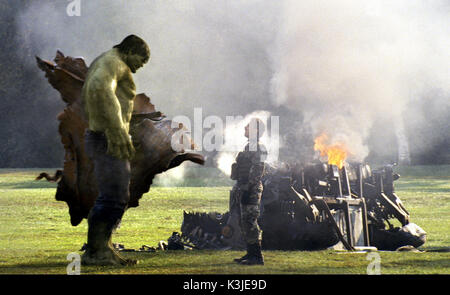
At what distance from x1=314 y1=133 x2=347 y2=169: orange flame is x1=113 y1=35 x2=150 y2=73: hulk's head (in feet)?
21.1

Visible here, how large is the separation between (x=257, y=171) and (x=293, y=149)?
4437 mm

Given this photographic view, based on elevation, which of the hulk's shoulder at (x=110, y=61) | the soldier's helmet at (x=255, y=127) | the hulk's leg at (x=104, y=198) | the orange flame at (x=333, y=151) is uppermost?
the hulk's shoulder at (x=110, y=61)

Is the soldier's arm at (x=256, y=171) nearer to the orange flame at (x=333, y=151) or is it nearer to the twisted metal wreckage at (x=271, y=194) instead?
the twisted metal wreckage at (x=271, y=194)

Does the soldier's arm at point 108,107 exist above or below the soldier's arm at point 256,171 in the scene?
above

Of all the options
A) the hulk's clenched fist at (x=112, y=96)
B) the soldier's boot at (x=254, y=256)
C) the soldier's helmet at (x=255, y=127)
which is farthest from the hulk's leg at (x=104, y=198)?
the soldier's helmet at (x=255, y=127)

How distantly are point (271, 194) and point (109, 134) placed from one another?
5340 millimetres

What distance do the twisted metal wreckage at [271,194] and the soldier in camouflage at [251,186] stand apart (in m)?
1.55

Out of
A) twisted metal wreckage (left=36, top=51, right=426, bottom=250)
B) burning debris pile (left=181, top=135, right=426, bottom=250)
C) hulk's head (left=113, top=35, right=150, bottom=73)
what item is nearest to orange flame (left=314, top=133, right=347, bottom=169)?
burning debris pile (left=181, top=135, right=426, bottom=250)

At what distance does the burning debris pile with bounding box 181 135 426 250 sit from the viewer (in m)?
11.1

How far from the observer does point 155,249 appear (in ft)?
34.3

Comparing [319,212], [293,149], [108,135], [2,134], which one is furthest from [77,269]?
[2,134]

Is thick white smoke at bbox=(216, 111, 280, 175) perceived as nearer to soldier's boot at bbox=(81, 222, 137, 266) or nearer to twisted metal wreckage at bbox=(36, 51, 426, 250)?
twisted metal wreckage at bbox=(36, 51, 426, 250)

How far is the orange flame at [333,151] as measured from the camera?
40.8ft

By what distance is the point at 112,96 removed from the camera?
655cm
